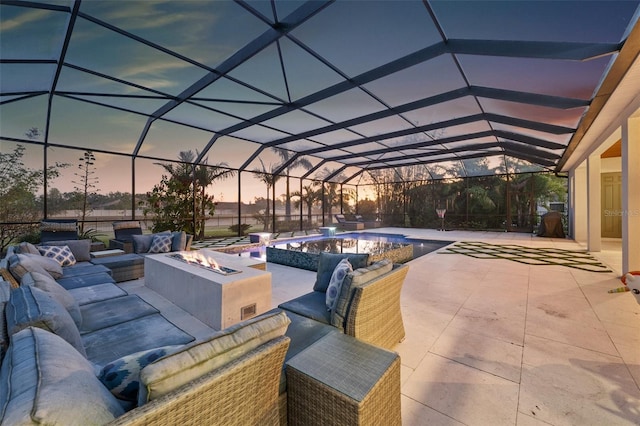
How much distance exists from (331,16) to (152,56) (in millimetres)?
2820

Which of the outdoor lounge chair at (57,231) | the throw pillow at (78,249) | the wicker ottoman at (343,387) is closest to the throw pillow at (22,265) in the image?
the throw pillow at (78,249)

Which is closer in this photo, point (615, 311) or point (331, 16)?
point (615, 311)

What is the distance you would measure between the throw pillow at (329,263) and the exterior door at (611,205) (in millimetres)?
11691

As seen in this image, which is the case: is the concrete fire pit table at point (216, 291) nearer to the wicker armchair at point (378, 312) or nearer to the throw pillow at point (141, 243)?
the wicker armchair at point (378, 312)

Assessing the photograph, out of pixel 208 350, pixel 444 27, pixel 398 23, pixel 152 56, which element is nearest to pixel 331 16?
pixel 398 23

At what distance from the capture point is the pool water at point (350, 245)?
5.83m

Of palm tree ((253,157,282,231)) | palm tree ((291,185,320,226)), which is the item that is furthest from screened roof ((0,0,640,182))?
palm tree ((291,185,320,226))

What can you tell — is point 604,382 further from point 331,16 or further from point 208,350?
point 331,16

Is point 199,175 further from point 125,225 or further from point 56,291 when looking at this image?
point 56,291

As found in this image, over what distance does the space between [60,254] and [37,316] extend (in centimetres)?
383

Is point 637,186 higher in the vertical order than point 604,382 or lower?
higher

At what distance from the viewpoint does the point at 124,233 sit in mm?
6012

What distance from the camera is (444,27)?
3.29 m

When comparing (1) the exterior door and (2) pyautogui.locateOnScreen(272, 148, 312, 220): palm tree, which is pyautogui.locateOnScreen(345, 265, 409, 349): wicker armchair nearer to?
(2) pyautogui.locateOnScreen(272, 148, 312, 220): palm tree
